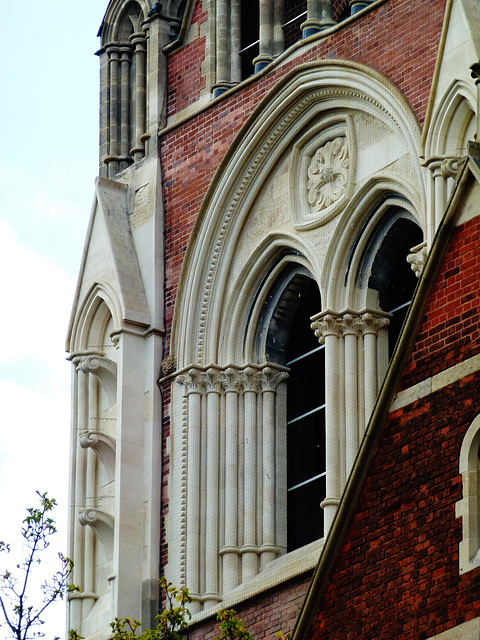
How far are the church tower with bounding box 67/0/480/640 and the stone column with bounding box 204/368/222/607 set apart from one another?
0.02 meters

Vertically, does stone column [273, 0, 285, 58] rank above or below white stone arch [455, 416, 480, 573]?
above

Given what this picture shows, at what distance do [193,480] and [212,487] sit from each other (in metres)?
0.24

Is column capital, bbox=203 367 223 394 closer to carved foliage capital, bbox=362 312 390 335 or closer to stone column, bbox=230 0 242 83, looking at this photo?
carved foliage capital, bbox=362 312 390 335

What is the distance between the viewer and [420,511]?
17.8 metres

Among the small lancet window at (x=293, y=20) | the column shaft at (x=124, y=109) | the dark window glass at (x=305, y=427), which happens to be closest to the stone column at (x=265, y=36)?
the small lancet window at (x=293, y=20)

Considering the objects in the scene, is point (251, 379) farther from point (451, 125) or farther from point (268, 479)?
point (451, 125)

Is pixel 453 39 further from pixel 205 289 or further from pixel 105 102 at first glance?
pixel 105 102

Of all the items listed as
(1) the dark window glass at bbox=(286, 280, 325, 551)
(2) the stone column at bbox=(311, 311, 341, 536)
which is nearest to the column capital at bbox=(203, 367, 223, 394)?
(1) the dark window glass at bbox=(286, 280, 325, 551)

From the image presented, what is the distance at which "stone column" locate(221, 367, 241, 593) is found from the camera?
85.6 feet

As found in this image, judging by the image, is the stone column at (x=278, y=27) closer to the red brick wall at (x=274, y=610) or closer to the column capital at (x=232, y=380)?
the column capital at (x=232, y=380)

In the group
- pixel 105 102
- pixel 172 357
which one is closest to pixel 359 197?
pixel 172 357

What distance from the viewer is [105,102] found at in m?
29.8

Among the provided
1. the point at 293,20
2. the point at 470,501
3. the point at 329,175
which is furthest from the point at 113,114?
the point at 470,501

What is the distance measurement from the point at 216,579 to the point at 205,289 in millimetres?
3163
